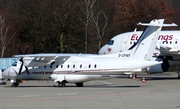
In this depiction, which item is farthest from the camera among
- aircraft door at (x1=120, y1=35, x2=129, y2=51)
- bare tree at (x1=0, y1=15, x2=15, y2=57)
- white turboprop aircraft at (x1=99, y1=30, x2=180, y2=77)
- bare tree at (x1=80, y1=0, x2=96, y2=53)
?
bare tree at (x1=80, y1=0, x2=96, y2=53)

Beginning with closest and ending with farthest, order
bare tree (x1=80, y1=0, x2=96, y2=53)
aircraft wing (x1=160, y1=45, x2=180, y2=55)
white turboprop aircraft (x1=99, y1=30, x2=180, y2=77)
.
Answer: aircraft wing (x1=160, y1=45, x2=180, y2=55) → white turboprop aircraft (x1=99, y1=30, x2=180, y2=77) → bare tree (x1=80, y1=0, x2=96, y2=53)

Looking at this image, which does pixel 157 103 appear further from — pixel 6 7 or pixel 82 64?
pixel 6 7

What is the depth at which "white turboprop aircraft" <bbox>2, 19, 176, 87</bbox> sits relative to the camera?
33688 millimetres

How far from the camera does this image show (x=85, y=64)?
115 ft

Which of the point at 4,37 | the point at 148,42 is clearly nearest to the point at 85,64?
the point at 148,42

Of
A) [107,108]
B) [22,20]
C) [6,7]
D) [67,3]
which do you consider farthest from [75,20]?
[107,108]

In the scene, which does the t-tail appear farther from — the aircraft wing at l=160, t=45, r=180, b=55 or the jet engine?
the jet engine

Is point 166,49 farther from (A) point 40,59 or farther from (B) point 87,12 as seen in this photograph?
(B) point 87,12

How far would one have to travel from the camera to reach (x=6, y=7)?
Result: 276 ft

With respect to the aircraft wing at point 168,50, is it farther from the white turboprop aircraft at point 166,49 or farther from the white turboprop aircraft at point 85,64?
the white turboprop aircraft at point 85,64

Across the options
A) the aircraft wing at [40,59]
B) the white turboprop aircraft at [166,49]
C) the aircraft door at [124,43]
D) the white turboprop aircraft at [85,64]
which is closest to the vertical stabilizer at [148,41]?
the white turboprop aircraft at [85,64]

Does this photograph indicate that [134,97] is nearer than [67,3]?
Yes

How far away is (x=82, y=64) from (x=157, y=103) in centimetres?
1188

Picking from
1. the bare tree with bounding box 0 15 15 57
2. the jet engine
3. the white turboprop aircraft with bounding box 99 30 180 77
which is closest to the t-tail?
the white turboprop aircraft with bounding box 99 30 180 77
